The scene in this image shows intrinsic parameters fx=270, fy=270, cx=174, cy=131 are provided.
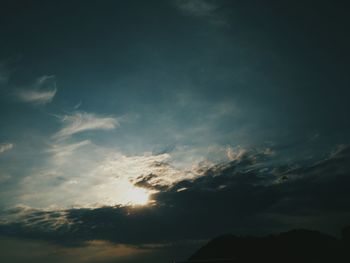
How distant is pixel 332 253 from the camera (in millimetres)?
62625

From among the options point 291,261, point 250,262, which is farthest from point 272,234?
point 250,262

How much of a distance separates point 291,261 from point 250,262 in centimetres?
1961

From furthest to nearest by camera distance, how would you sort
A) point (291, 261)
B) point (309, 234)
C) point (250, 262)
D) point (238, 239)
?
point (238, 239)
point (309, 234)
point (291, 261)
point (250, 262)

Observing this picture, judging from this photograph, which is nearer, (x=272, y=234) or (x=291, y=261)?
(x=291, y=261)

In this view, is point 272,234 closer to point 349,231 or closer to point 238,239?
point 238,239

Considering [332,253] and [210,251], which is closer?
[332,253]

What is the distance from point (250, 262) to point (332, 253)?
112ft

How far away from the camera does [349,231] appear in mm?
75438

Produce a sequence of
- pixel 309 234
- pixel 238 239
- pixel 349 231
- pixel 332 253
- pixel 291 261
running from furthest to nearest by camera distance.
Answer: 1. pixel 238 239
2. pixel 309 234
3. pixel 349 231
4. pixel 332 253
5. pixel 291 261

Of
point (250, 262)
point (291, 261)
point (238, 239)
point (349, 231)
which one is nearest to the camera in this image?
point (250, 262)

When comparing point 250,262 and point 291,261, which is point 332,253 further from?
point 250,262

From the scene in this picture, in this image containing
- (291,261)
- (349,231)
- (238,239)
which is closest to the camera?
(291,261)

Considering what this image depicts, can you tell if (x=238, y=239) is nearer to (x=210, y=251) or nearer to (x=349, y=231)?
(x=210, y=251)

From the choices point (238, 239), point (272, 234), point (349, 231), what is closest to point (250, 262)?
point (349, 231)
